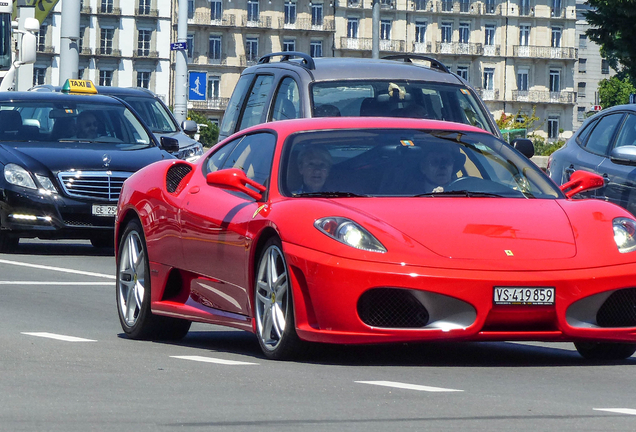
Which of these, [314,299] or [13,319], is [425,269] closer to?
[314,299]

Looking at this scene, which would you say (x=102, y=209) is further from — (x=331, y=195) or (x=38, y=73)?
(x=38, y=73)

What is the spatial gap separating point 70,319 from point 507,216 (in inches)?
147

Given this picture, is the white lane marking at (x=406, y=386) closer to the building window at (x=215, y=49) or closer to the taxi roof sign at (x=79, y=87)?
the taxi roof sign at (x=79, y=87)

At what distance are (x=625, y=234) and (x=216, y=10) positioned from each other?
122 meters

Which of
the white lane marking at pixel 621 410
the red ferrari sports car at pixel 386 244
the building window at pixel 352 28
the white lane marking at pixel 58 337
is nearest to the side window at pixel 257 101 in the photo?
the red ferrari sports car at pixel 386 244

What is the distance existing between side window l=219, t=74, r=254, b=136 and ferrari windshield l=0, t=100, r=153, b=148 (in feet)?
9.52

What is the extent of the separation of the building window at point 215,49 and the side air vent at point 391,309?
400 feet

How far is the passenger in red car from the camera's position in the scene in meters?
7.89

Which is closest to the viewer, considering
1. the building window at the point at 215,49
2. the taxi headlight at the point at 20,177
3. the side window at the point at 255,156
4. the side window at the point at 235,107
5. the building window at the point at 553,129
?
the side window at the point at 255,156

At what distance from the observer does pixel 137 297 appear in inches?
360

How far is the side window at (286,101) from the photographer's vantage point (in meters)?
12.9

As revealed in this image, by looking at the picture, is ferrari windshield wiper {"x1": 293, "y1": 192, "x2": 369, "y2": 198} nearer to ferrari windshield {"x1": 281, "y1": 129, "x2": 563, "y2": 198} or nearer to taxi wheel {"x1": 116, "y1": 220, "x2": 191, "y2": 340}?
ferrari windshield {"x1": 281, "y1": 129, "x2": 563, "y2": 198}

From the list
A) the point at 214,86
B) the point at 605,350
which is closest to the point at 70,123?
the point at 605,350

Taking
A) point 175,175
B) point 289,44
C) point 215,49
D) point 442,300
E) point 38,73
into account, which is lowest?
point 38,73
